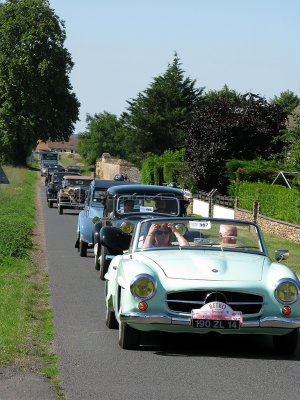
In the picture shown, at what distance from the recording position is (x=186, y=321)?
7.68m

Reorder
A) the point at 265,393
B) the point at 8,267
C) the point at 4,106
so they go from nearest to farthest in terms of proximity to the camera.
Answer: the point at 265,393, the point at 8,267, the point at 4,106

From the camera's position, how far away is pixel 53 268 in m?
16.2

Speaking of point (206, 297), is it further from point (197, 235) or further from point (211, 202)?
point (211, 202)

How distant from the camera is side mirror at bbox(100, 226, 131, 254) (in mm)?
12797

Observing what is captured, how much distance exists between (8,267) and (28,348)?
7.89 metres

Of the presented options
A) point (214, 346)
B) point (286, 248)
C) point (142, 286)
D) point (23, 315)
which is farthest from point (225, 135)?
point (142, 286)

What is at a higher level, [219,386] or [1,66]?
[1,66]

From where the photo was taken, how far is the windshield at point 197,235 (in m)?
9.20

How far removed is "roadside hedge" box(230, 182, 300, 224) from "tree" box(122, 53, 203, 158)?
42.7 meters

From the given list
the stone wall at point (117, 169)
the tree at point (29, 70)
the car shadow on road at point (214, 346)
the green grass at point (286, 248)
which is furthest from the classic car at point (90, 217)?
the tree at point (29, 70)

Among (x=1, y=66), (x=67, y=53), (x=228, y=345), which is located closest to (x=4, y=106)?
(x=1, y=66)

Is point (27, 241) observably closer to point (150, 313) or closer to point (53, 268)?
point (53, 268)

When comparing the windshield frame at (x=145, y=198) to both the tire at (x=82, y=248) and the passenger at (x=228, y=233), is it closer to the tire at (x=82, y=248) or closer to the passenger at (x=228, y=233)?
the tire at (x=82, y=248)

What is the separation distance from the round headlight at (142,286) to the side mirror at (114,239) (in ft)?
15.9
